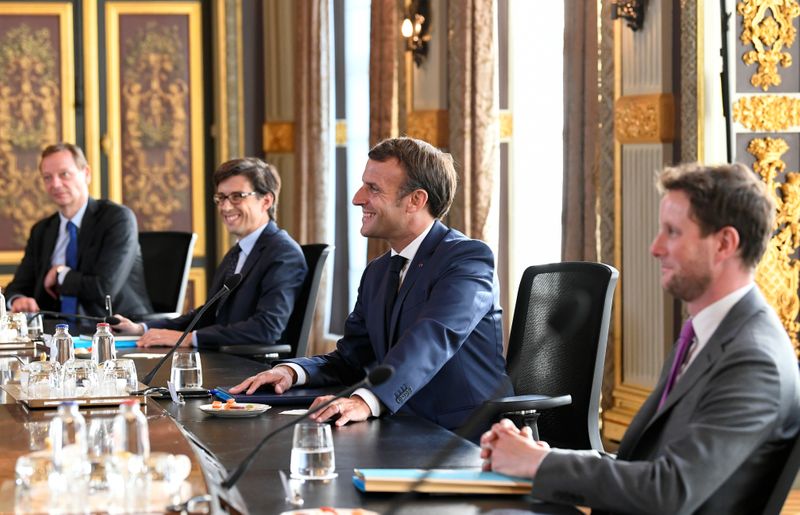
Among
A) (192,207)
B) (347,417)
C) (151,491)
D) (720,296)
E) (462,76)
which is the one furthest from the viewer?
(192,207)

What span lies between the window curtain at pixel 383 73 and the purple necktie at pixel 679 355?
Result: 4646 mm

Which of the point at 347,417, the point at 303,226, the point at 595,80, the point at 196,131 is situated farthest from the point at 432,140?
the point at 347,417

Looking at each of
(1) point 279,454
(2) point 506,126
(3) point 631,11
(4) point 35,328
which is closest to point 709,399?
(1) point 279,454

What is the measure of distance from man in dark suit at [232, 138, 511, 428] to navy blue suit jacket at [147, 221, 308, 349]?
3.01 feet

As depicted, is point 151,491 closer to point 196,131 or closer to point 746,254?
point 746,254

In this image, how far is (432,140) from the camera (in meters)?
6.27

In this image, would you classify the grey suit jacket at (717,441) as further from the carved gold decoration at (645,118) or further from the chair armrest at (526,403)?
the carved gold decoration at (645,118)

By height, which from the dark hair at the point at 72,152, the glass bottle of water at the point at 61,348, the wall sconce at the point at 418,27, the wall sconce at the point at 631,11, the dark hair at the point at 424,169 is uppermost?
the wall sconce at the point at 418,27

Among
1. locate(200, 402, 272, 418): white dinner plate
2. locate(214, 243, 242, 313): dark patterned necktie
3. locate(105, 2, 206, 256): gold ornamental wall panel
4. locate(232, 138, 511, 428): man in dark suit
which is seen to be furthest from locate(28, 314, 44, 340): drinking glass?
locate(105, 2, 206, 256): gold ornamental wall panel

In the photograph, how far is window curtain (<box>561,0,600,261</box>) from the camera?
5238 mm

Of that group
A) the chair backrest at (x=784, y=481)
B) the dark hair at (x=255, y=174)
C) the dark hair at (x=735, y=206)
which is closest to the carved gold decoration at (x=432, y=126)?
the dark hair at (x=255, y=174)

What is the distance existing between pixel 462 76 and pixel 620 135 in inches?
45.9

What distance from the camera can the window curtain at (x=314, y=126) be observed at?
25.2ft

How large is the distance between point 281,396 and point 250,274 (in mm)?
1545
